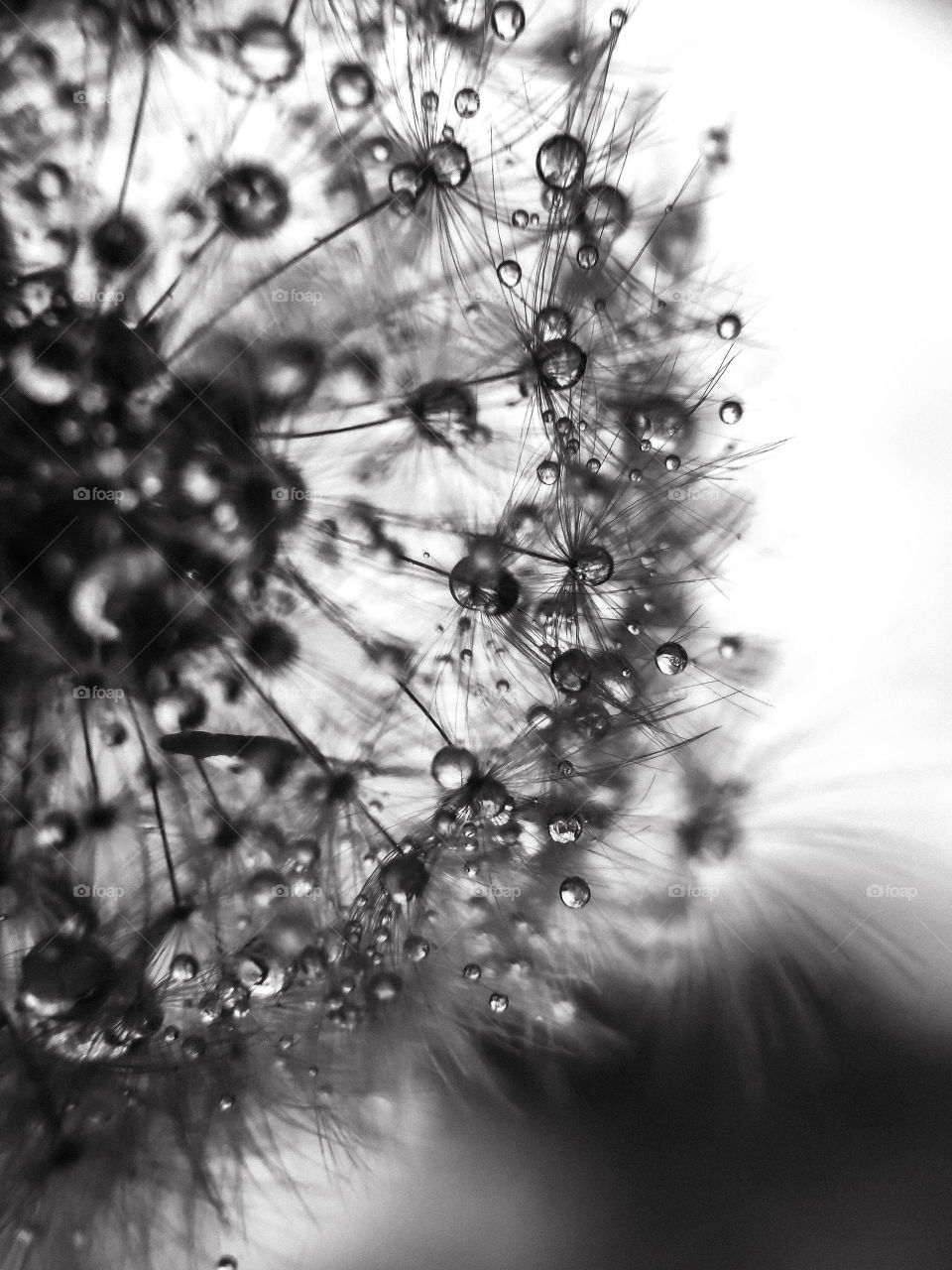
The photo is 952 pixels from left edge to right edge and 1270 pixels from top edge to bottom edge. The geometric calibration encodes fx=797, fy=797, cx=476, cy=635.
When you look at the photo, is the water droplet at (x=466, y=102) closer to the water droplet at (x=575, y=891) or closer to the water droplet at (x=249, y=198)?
the water droplet at (x=249, y=198)

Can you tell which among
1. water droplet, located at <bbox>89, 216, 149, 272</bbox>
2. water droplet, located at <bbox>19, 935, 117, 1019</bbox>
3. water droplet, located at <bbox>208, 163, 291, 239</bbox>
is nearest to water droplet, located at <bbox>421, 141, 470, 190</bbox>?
water droplet, located at <bbox>208, 163, 291, 239</bbox>

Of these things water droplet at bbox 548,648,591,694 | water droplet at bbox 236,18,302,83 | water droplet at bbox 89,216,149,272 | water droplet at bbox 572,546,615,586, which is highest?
water droplet at bbox 236,18,302,83

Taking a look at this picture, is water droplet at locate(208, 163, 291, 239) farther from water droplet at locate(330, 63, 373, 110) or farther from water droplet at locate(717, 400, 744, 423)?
water droplet at locate(717, 400, 744, 423)

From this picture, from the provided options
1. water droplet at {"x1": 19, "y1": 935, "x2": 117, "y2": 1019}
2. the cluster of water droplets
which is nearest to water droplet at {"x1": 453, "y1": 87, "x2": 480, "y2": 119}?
the cluster of water droplets

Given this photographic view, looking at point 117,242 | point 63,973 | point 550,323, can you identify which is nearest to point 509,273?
point 550,323

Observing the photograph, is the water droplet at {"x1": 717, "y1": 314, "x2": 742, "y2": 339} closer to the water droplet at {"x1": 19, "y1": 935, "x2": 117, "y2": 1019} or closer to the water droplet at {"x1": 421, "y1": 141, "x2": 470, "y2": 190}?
the water droplet at {"x1": 421, "y1": 141, "x2": 470, "y2": 190}

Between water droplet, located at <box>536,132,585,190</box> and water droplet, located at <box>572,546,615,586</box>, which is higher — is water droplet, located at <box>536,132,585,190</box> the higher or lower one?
the higher one

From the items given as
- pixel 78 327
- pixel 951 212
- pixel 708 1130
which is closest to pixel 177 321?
pixel 78 327
